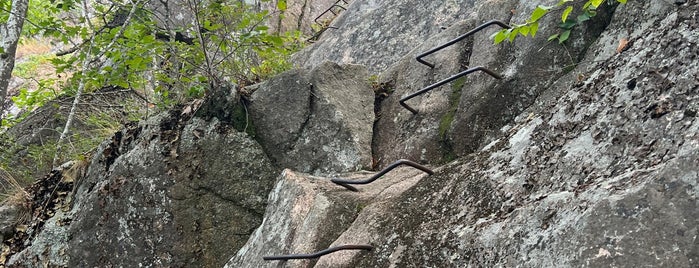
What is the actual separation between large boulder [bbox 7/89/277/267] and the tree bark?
1.38 metres

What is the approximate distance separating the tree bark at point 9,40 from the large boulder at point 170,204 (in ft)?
4.53

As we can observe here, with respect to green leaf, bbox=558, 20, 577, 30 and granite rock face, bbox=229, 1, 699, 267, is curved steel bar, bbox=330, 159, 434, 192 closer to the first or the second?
granite rock face, bbox=229, 1, 699, 267

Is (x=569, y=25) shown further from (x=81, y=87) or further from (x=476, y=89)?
(x=81, y=87)

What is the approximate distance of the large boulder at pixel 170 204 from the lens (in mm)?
5516

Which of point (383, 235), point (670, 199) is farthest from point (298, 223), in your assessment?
point (670, 199)

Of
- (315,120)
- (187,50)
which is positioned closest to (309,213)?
(315,120)

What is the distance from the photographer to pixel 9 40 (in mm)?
6191

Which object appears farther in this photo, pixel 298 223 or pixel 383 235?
pixel 298 223

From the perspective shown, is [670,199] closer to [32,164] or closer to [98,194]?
[98,194]

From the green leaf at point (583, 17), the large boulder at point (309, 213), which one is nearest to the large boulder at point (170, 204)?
the large boulder at point (309, 213)

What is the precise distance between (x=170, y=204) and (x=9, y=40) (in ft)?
8.41

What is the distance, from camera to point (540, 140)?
310cm

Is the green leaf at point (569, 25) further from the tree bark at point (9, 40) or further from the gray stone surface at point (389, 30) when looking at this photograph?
the tree bark at point (9, 40)

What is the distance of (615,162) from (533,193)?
16.4 inches
